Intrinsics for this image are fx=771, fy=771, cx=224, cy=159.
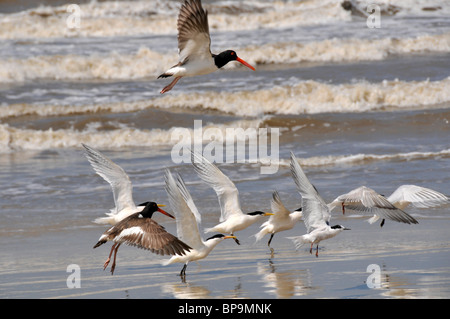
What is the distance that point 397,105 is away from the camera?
17.7m

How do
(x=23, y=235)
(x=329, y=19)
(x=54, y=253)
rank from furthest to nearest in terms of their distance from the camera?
(x=329, y=19) < (x=23, y=235) < (x=54, y=253)

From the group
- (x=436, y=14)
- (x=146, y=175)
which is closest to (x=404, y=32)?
(x=436, y=14)

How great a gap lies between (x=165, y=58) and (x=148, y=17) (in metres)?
5.24

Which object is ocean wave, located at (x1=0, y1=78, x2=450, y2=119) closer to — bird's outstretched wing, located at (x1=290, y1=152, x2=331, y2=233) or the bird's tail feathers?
bird's outstretched wing, located at (x1=290, y1=152, x2=331, y2=233)

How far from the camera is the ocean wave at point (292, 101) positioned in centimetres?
1758

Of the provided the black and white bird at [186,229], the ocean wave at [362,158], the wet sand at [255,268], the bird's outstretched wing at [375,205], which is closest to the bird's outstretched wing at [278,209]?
the wet sand at [255,268]

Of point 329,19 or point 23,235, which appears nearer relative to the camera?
point 23,235

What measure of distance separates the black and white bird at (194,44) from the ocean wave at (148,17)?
57.7 ft

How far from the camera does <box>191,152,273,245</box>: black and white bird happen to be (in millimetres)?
7852

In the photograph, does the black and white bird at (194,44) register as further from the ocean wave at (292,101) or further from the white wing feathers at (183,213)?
the ocean wave at (292,101)

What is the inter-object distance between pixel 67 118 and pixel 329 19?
41.4 feet

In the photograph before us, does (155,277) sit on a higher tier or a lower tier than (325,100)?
lower

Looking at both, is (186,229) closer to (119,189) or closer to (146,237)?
(146,237)
